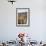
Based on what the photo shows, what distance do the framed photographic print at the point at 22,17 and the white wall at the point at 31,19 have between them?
0.13 metres

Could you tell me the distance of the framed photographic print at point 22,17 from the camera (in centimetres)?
530

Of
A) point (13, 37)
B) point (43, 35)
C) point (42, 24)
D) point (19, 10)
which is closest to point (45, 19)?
point (42, 24)

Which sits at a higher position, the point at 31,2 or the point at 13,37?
the point at 31,2

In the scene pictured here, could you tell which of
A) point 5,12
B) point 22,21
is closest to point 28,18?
point 22,21

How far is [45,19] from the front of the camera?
17.4 ft

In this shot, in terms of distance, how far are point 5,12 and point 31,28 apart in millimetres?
1298

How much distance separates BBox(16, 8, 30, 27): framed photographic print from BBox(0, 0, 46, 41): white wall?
127 millimetres

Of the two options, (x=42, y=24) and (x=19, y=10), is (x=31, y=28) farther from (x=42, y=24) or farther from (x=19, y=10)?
(x=19, y=10)

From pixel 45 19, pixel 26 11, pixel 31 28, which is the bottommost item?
pixel 31 28

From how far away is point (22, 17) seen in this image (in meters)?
5.35

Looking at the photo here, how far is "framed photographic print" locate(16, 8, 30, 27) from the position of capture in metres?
5.30

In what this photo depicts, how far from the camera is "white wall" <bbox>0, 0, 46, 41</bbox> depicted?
5.28m

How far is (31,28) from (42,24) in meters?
0.50

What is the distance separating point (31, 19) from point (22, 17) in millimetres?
394
